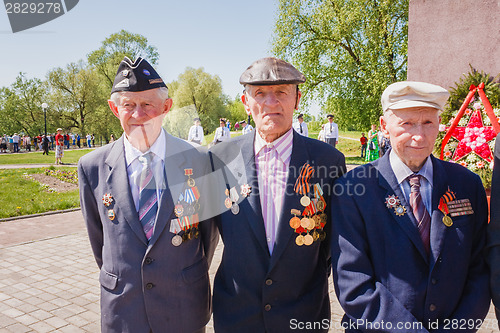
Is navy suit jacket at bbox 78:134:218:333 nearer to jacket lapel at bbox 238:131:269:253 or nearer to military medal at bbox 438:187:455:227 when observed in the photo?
jacket lapel at bbox 238:131:269:253

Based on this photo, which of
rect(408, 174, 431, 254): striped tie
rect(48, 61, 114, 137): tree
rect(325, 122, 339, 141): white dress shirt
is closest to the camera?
rect(408, 174, 431, 254): striped tie

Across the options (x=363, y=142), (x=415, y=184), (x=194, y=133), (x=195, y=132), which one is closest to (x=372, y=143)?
(x=363, y=142)

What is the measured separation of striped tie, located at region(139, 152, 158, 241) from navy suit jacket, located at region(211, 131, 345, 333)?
16.4 inches

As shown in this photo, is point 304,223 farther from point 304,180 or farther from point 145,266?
point 145,266

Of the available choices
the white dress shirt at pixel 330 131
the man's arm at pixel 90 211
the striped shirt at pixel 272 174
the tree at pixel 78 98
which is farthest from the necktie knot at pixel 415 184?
the tree at pixel 78 98

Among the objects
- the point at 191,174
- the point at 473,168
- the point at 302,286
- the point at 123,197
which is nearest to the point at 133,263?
the point at 123,197

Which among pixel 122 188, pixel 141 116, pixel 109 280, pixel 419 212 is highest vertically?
pixel 141 116

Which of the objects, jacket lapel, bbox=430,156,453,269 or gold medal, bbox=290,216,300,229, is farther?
gold medal, bbox=290,216,300,229

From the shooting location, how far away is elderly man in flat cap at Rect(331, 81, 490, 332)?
190 cm

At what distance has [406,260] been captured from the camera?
1.93 m

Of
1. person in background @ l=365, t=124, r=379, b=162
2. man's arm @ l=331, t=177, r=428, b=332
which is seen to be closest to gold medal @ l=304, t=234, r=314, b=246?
man's arm @ l=331, t=177, r=428, b=332

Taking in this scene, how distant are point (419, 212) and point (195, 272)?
1.31m

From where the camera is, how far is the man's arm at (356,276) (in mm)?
1875

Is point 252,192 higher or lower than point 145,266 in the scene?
higher
